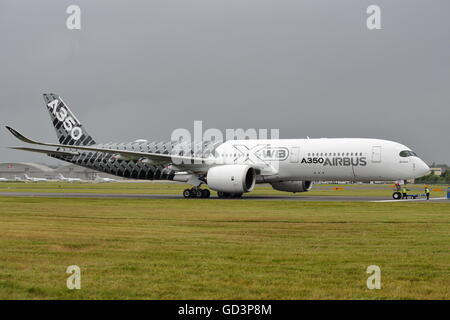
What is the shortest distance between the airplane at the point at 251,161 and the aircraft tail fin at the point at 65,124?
58.5 inches

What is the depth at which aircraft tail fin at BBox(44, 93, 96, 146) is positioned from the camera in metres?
50.4

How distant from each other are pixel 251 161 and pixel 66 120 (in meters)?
17.1

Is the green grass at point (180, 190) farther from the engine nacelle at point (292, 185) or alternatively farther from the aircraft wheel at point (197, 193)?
the aircraft wheel at point (197, 193)

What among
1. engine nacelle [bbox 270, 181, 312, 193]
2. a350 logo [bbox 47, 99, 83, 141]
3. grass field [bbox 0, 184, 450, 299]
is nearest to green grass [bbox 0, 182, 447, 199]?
engine nacelle [bbox 270, 181, 312, 193]

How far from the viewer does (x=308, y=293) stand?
977 centimetres

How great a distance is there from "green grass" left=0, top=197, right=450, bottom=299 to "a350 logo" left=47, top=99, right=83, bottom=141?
93.9 ft

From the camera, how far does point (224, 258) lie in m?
13.0

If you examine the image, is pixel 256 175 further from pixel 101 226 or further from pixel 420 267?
pixel 420 267

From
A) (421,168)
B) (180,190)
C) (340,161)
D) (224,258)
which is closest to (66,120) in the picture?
(180,190)

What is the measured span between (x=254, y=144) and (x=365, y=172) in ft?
27.1

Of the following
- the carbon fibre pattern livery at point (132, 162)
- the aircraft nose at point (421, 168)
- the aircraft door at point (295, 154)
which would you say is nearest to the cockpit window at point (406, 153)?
the aircraft nose at point (421, 168)

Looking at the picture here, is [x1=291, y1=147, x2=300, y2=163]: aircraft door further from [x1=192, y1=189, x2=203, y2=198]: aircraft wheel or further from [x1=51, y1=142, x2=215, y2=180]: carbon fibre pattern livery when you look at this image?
[x1=192, y1=189, x2=203, y2=198]: aircraft wheel

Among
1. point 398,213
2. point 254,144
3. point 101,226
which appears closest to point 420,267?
point 101,226

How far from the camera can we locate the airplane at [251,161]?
1550 inches
